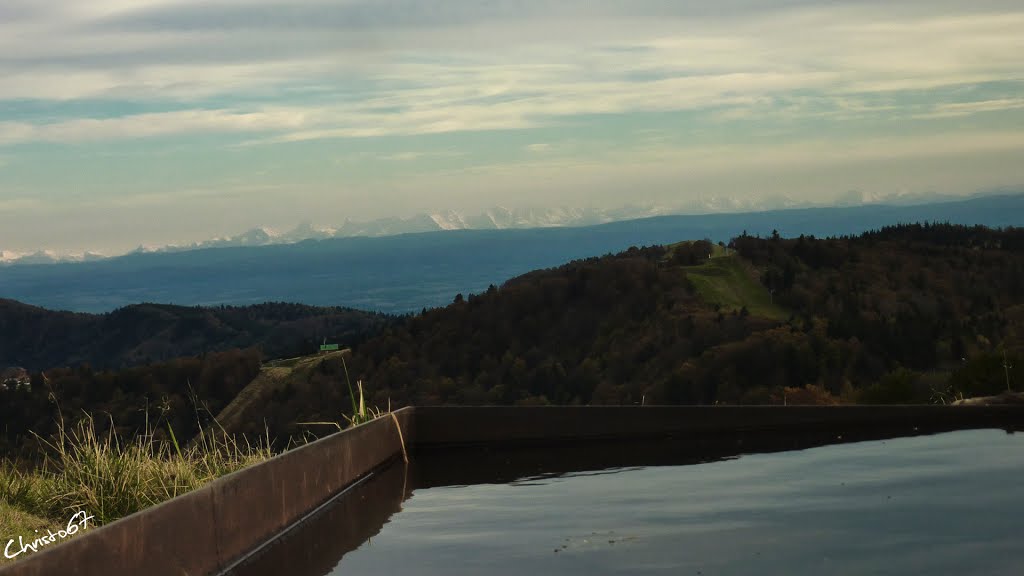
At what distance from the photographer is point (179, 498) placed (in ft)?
20.8

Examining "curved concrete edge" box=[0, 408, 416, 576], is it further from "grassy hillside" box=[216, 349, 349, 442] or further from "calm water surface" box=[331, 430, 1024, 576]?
"grassy hillside" box=[216, 349, 349, 442]

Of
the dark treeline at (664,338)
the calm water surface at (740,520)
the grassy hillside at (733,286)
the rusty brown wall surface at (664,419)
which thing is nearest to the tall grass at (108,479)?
the calm water surface at (740,520)

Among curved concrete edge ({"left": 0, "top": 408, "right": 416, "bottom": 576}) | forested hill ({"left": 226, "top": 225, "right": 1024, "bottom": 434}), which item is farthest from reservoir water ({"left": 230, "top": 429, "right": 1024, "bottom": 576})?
forested hill ({"left": 226, "top": 225, "right": 1024, "bottom": 434})

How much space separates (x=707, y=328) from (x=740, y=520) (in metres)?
113

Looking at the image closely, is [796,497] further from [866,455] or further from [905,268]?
[905,268]

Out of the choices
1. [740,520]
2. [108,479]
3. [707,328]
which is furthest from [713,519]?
[707,328]

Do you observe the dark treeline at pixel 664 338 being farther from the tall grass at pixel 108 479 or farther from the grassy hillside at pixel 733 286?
the tall grass at pixel 108 479

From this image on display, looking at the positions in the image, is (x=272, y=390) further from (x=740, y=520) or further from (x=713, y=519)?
(x=740, y=520)

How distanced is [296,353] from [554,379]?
54.0 m

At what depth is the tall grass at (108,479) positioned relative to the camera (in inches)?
324

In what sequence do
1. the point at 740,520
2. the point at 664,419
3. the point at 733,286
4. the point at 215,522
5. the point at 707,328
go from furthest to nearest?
the point at 733,286 < the point at 707,328 < the point at 664,419 < the point at 740,520 < the point at 215,522

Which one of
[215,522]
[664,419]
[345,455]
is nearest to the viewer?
[215,522]

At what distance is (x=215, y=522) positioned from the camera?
6750 mm

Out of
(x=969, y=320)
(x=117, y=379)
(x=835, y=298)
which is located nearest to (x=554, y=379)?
(x=835, y=298)
